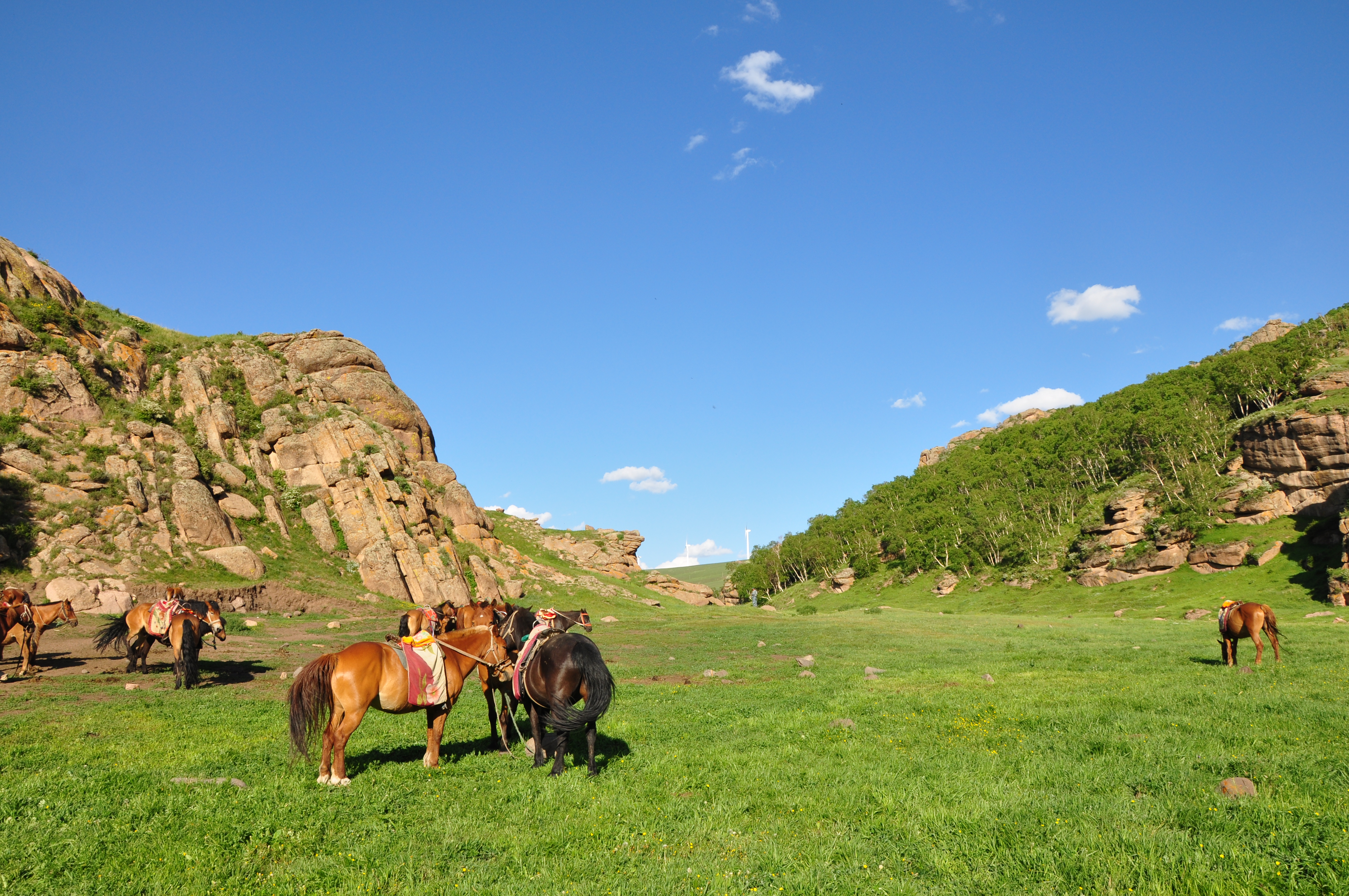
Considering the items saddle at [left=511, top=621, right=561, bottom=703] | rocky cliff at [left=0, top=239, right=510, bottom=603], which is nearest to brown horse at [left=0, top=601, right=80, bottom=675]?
rocky cliff at [left=0, top=239, right=510, bottom=603]

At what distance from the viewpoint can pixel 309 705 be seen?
9.96m

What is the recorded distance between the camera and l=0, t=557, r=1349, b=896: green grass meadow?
21.9ft

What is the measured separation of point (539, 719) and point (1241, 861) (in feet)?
31.8

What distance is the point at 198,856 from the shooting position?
714cm

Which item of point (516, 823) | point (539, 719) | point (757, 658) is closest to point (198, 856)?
point (516, 823)

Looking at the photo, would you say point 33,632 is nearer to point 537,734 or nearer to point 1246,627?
point 537,734

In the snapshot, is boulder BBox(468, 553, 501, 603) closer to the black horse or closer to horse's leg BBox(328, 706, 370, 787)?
the black horse

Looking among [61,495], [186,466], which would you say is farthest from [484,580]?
[61,495]

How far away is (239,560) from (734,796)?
3912 centimetres

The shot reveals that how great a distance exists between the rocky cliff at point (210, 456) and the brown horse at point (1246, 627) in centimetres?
4311

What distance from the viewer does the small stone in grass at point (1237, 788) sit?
27.1ft

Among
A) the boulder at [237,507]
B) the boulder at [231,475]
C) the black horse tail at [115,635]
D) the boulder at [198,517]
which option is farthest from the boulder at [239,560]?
the black horse tail at [115,635]

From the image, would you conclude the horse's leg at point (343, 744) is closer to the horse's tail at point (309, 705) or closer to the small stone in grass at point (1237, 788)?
the horse's tail at point (309, 705)

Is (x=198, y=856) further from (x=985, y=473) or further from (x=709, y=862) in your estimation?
(x=985, y=473)
